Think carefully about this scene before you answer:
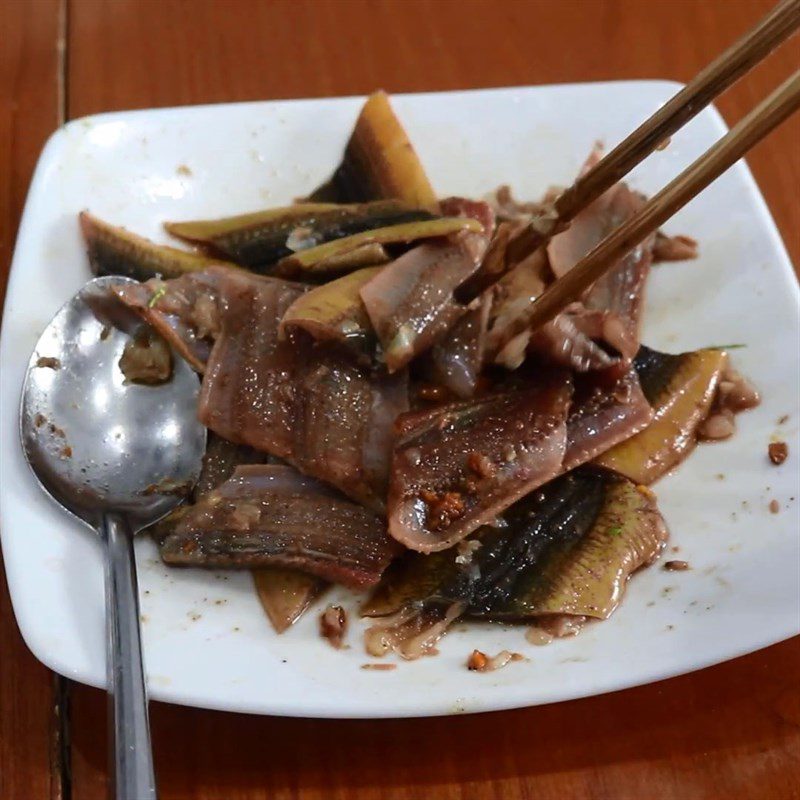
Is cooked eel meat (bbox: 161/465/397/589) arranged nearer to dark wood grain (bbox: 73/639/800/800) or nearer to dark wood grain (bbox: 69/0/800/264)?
dark wood grain (bbox: 73/639/800/800)

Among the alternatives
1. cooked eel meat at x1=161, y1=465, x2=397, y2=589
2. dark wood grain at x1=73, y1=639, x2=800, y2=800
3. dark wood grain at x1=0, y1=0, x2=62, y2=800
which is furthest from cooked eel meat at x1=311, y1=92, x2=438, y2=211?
dark wood grain at x1=73, y1=639, x2=800, y2=800

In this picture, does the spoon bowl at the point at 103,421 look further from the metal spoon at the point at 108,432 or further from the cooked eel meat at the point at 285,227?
the cooked eel meat at the point at 285,227

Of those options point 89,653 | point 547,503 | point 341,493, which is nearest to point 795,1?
point 547,503

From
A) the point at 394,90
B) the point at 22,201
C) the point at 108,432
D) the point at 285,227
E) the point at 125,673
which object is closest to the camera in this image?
the point at 125,673

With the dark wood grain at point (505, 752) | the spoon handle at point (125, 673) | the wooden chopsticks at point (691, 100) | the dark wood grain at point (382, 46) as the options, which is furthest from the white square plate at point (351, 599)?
the wooden chopsticks at point (691, 100)

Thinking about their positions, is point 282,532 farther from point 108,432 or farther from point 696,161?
point 696,161

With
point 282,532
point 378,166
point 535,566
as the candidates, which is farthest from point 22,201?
point 535,566
